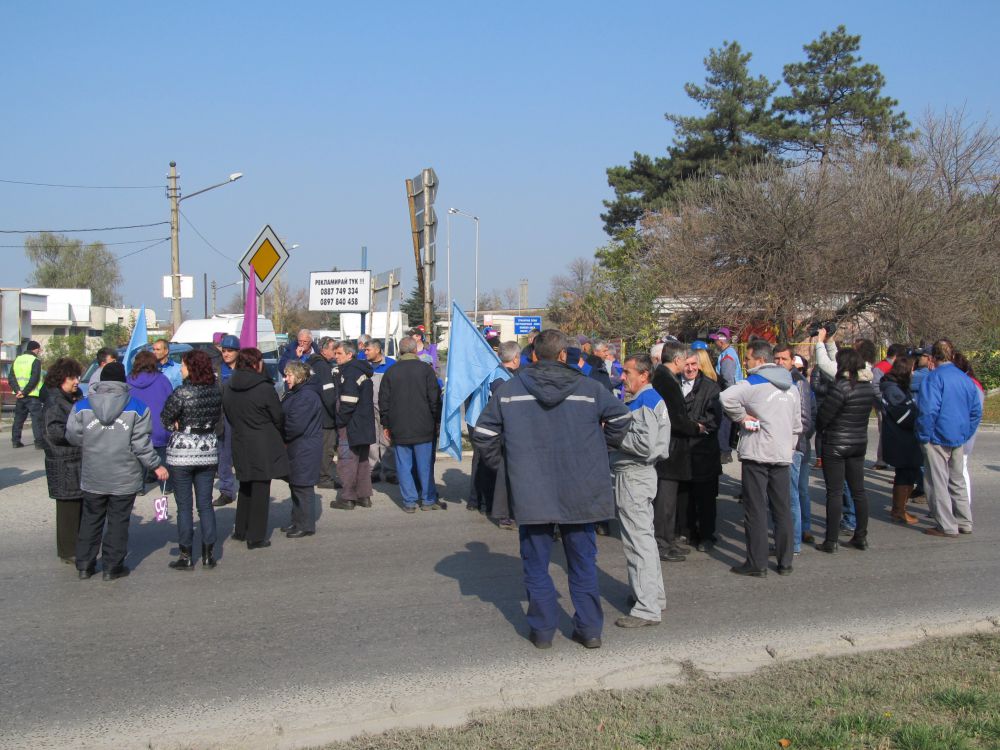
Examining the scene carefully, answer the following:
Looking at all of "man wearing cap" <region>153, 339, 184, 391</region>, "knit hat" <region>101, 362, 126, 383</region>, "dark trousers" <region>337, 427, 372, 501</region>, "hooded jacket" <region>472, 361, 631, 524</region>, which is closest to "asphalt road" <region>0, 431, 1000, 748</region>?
"hooded jacket" <region>472, 361, 631, 524</region>

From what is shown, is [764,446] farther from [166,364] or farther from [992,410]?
[992,410]

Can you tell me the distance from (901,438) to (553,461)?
5786 millimetres

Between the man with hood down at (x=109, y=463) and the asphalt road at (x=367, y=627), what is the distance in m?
0.30

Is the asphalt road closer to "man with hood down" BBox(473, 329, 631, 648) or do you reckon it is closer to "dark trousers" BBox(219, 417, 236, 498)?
"man with hood down" BBox(473, 329, 631, 648)

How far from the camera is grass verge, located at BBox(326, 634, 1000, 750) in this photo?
4047mm

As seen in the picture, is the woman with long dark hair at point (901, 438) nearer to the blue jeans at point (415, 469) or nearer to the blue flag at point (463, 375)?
the blue flag at point (463, 375)

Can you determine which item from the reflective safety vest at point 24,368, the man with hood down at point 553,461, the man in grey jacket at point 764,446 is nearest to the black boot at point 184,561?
the man with hood down at point 553,461

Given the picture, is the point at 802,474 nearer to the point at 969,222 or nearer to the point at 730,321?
the point at 730,321

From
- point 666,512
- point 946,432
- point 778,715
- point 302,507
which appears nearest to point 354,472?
point 302,507

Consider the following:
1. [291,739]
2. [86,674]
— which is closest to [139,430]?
[86,674]

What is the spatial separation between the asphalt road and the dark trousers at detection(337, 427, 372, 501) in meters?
1.16

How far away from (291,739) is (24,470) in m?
10.8

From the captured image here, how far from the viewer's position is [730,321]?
27141mm

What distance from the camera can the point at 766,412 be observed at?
6980 mm
